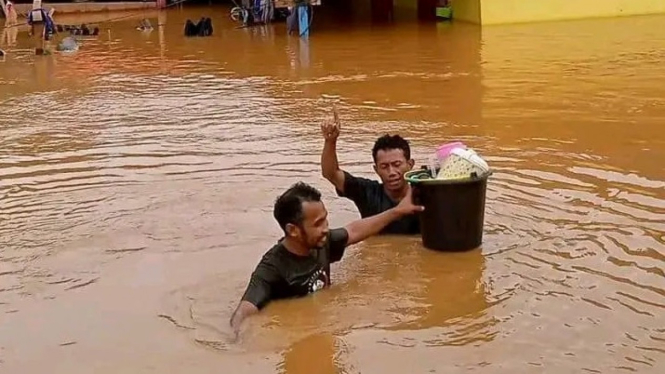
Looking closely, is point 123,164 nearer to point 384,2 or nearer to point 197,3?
point 384,2

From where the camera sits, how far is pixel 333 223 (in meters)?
7.76

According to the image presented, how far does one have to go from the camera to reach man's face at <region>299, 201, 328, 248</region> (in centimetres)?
562

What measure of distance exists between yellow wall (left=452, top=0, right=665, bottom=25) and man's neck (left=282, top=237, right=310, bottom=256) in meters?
18.4

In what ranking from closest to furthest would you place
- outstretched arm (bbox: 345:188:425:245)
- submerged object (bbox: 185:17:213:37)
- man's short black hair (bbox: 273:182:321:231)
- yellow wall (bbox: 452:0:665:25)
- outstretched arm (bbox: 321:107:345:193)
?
man's short black hair (bbox: 273:182:321:231) → outstretched arm (bbox: 345:188:425:245) → outstretched arm (bbox: 321:107:345:193) → yellow wall (bbox: 452:0:665:25) → submerged object (bbox: 185:17:213:37)

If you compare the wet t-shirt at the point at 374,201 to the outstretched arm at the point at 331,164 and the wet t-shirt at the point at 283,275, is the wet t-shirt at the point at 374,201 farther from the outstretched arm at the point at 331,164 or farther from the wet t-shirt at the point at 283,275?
the wet t-shirt at the point at 283,275

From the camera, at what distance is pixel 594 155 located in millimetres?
9289

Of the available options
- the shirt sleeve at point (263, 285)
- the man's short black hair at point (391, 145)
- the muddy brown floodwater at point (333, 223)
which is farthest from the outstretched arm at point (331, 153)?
the shirt sleeve at point (263, 285)

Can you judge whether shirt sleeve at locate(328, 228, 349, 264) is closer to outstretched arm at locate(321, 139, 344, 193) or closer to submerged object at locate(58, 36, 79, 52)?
outstretched arm at locate(321, 139, 344, 193)

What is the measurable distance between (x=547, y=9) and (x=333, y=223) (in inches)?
680

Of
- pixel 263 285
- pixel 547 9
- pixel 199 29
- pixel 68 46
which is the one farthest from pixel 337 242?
pixel 199 29

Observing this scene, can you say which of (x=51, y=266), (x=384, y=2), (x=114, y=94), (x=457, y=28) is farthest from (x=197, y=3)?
(x=51, y=266)

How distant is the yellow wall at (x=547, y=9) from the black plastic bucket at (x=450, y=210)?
17440mm

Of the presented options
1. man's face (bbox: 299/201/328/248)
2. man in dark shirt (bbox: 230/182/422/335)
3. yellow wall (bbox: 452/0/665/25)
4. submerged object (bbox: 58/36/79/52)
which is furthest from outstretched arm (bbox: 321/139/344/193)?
yellow wall (bbox: 452/0/665/25)

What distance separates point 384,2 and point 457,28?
7.06 m
